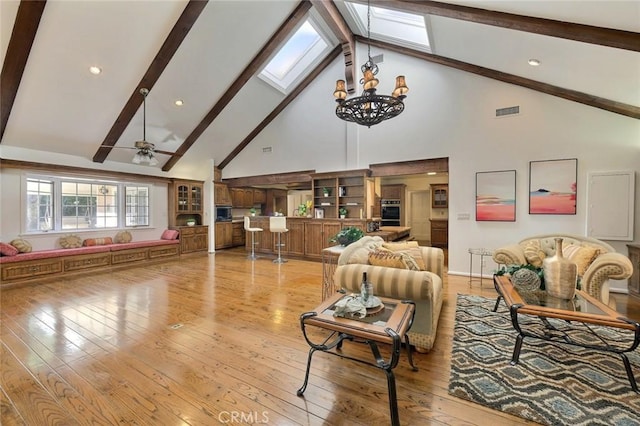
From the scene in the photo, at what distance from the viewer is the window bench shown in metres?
4.83

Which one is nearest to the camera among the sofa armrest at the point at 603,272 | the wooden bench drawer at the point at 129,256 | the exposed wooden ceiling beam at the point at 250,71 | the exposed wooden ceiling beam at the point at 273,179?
the sofa armrest at the point at 603,272

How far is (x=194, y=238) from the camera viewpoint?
8.10 metres

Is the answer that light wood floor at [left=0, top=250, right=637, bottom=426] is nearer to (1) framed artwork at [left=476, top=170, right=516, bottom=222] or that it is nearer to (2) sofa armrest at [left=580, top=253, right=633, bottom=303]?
(2) sofa armrest at [left=580, top=253, right=633, bottom=303]

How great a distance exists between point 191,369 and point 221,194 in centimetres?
727

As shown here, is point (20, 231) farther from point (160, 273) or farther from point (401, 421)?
point (401, 421)

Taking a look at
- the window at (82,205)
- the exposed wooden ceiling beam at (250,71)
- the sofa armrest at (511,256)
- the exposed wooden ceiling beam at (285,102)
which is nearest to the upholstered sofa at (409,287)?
the sofa armrest at (511,256)

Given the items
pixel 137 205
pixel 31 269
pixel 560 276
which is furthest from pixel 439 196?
pixel 31 269

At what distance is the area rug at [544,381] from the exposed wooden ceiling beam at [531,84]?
12.1ft

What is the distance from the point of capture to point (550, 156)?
4.63 metres

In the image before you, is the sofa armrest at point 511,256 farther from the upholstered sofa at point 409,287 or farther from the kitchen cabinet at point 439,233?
the kitchen cabinet at point 439,233

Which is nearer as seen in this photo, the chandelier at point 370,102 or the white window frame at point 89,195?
the chandelier at point 370,102

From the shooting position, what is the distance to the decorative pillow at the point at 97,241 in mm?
6250

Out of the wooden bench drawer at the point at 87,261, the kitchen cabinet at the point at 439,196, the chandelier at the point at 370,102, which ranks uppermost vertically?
the chandelier at the point at 370,102

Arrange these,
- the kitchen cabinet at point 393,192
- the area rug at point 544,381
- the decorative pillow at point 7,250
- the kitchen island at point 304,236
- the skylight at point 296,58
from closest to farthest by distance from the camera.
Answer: the area rug at point 544,381 → the decorative pillow at point 7,250 → the skylight at point 296,58 → the kitchen island at point 304,236 → the kitchen cabinet at point 393,192
